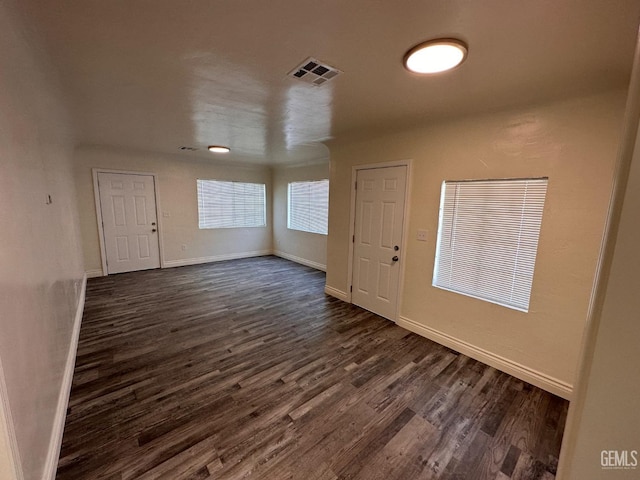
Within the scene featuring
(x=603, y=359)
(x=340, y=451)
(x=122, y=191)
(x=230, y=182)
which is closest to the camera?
(x=603, y=359)

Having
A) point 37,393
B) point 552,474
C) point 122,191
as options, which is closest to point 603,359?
point 552,474

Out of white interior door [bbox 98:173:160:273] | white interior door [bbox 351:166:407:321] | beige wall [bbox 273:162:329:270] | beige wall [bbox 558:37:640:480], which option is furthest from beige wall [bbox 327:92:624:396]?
white interior door [bbox 98:173:160:273]

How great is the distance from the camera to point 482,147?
2.50 metres

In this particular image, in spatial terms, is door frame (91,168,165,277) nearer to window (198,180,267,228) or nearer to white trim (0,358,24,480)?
Result: window (198,180,267,228)

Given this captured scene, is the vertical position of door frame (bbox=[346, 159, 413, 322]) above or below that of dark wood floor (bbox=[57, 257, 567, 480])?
above

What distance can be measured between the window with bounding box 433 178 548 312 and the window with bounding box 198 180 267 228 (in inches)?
199

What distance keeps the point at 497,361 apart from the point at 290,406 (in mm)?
2012

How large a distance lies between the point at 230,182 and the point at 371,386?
5567 mm

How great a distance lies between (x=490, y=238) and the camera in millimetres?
Result: 2543

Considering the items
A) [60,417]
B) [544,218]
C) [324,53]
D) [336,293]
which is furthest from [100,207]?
[544,218]

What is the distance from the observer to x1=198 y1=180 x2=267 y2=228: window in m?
6.14

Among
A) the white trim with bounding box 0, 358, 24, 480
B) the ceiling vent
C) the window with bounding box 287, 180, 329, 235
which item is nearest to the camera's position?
the white trim with bounding box 0, 358, 24, 480

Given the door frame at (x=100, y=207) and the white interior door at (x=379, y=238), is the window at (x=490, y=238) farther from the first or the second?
the door frame at (x=100, y=207)

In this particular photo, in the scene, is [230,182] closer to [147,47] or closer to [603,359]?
[147,47]
